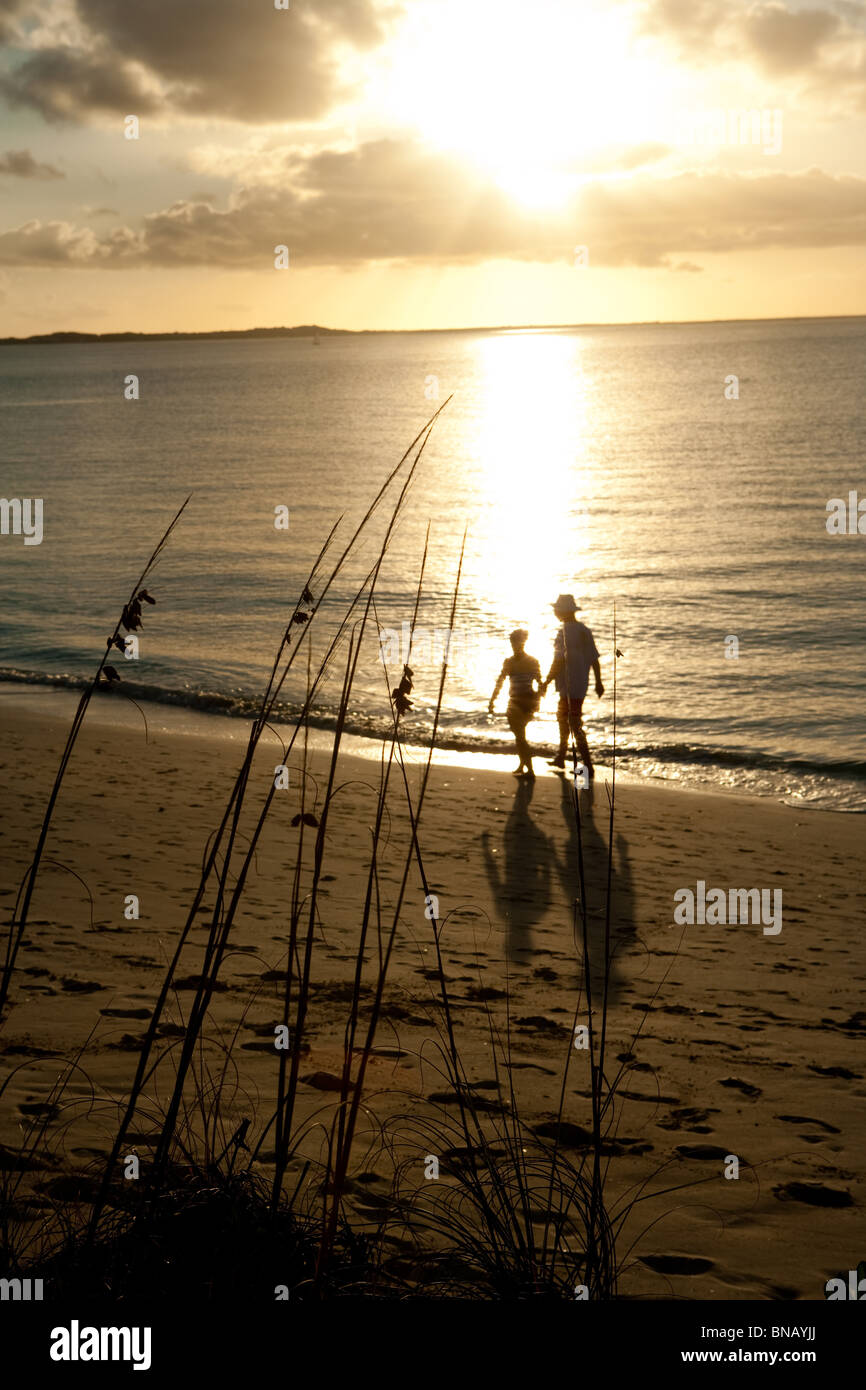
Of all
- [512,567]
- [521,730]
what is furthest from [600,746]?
[512,567]

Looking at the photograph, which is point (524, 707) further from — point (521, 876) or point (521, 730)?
point (521, 876)

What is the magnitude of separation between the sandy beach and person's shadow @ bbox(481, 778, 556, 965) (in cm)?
3

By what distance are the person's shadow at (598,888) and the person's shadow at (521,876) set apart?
0.17 metres

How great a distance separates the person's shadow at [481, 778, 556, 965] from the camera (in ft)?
25.2

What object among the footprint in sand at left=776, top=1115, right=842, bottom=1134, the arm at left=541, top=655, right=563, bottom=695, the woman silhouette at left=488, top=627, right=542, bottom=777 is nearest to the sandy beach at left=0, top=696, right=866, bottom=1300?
the footprint in sand at left=776, top=1115, right=842, bottom=1134

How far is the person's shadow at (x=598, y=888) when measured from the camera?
267 inches

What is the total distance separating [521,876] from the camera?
934 centimetres

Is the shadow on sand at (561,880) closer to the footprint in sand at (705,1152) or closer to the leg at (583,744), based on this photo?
the leg at (583,744)

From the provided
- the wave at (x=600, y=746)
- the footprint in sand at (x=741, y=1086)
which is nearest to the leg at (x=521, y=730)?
the wave at (x=600, y=746)

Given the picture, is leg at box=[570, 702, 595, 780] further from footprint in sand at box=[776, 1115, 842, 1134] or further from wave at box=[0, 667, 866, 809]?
wave at box=[0, 667, 866, 809]

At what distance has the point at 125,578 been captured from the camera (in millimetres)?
31250

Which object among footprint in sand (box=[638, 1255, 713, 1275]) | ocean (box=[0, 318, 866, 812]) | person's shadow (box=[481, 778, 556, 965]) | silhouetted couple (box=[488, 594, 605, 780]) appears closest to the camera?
footprint in sand (box=[638, 1255, 713, 1275])

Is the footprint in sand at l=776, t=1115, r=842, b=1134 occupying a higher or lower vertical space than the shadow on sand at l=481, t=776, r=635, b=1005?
lower
